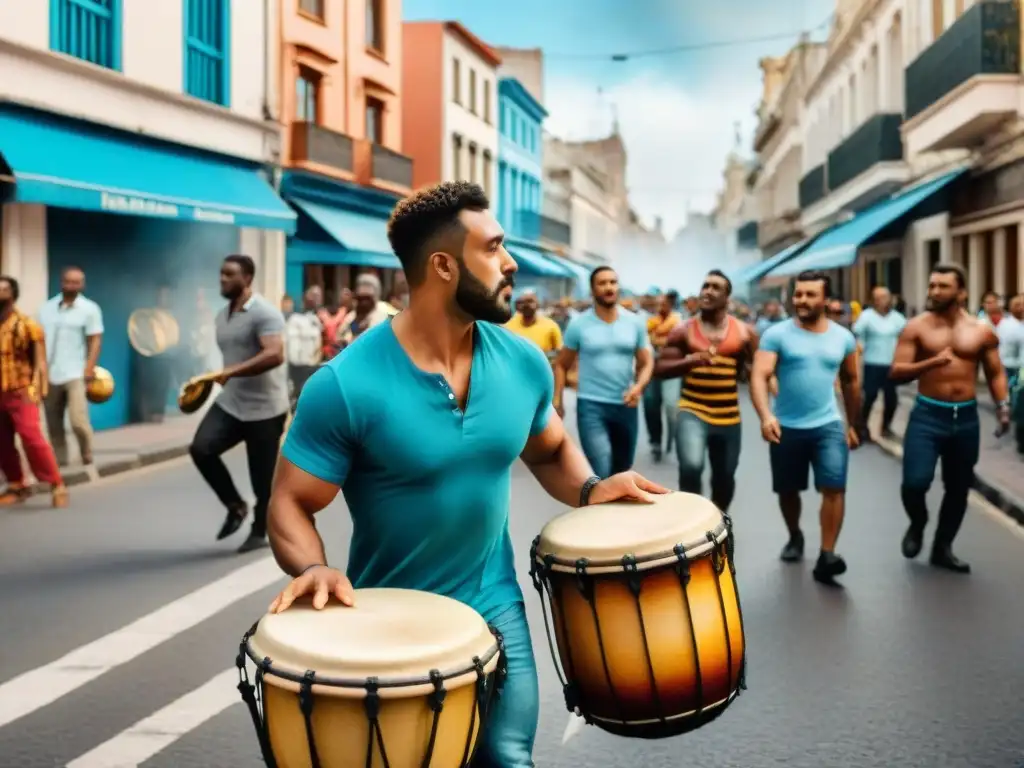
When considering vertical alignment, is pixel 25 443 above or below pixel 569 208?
below

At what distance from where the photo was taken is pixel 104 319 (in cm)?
1703

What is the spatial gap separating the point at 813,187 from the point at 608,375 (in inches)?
1305

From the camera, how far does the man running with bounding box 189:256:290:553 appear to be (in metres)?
8.12

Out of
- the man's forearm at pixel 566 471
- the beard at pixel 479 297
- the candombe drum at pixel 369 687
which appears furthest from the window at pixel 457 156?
the candombe drum at pixel 369 687

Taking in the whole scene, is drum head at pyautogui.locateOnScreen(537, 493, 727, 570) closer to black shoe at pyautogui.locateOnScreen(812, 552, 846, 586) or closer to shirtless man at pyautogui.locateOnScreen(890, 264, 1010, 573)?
black shoe at pyautogui.locateOnScreen(812, 552, 846, 586)

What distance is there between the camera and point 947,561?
8039 mm

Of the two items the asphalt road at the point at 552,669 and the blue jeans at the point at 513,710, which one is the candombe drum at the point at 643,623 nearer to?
the blue jeans at the point at 513,710

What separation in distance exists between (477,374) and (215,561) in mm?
5441

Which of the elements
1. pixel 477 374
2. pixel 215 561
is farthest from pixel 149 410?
pixel 477 374

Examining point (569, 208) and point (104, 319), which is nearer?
point (104, 319)

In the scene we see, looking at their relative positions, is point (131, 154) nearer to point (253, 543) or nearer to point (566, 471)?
point (253, 543)

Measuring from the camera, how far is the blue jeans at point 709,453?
8164 mm

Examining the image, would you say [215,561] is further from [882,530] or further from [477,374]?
[477,374]

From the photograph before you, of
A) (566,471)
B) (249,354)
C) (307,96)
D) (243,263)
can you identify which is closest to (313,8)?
(307,96)
